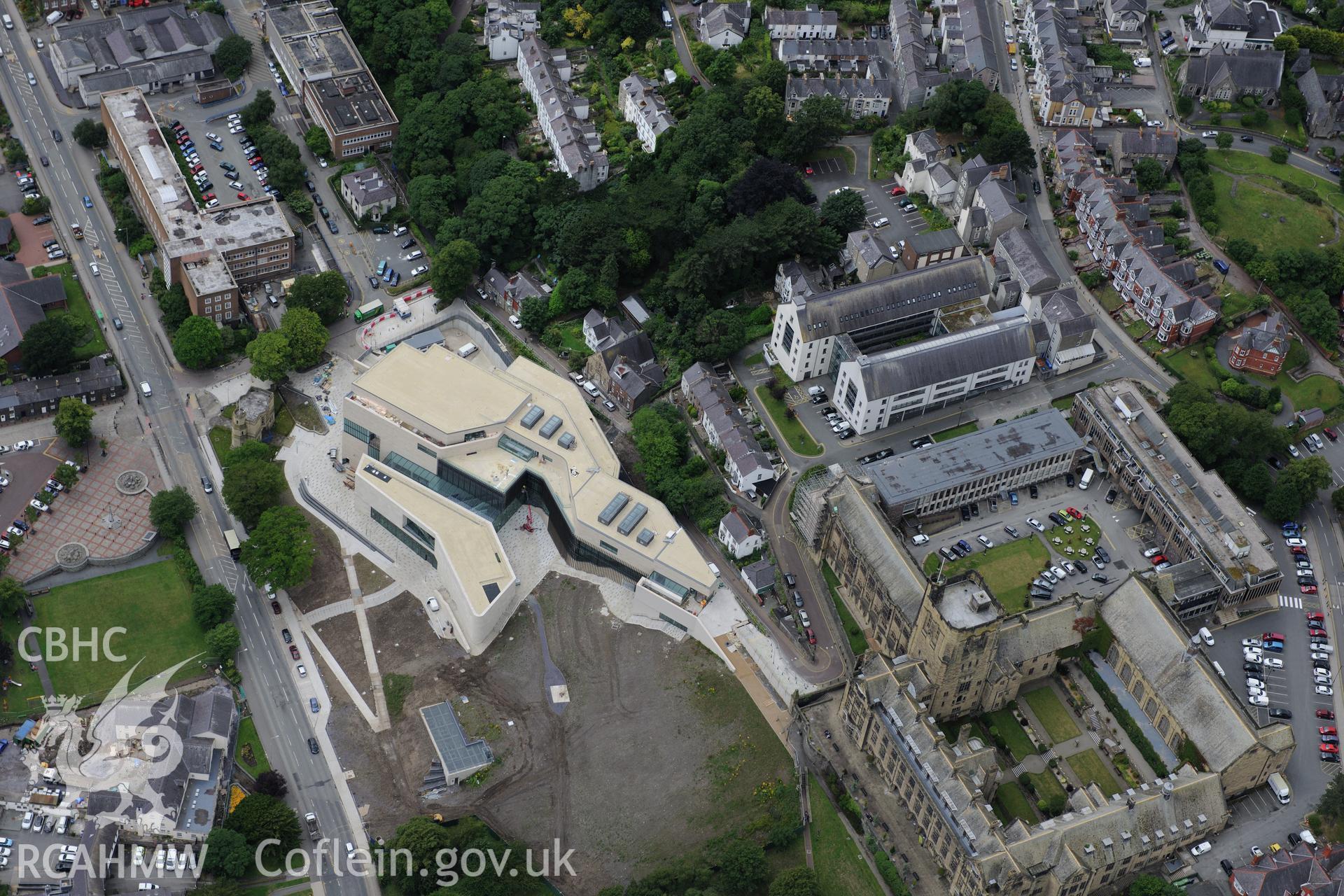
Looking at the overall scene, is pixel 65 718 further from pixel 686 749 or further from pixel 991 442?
pixel 991 442

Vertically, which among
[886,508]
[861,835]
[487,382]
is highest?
[487,382]

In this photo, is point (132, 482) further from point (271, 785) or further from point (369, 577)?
point (271, 785)

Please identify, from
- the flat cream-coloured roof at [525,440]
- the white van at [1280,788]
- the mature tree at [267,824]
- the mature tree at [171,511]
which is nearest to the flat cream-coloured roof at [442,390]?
the flat cream-coloured roof at [525,440]

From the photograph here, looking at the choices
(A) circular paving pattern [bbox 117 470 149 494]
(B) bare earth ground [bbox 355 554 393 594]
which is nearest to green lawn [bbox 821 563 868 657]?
(B) bare earth ground [bbox 355 554 393 594]

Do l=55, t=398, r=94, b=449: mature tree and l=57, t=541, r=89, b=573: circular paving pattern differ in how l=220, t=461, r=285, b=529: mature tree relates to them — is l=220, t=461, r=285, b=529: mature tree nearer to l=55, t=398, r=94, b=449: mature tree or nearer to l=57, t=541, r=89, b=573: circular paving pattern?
l=57, t=541, r=89, b=573: circular paving pattern

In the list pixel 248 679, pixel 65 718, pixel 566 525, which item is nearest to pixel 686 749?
pixel 566 525

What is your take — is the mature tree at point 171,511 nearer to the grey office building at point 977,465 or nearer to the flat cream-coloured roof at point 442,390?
the flat cream-coloured roof at point 442,390
